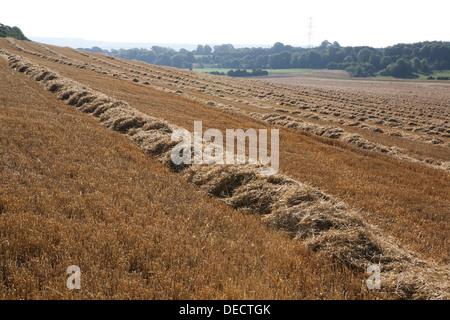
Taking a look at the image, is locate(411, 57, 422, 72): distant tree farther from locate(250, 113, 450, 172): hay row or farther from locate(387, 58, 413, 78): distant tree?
locate(250, 113, 450, 172): hay row

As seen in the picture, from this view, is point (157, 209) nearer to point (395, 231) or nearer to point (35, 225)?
point (35, 225)

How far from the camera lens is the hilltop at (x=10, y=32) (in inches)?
3038

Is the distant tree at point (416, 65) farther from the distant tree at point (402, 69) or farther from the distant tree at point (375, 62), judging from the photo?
the distant tree at point (375, 62)

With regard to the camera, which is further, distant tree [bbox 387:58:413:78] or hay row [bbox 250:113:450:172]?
distant tree [bbox 387:58:413:78]

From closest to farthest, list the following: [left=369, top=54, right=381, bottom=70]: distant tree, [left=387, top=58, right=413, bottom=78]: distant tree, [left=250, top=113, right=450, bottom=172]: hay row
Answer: [left=250, top=113, right=450, bottom=172]: hay row < [left=387, top=58, right=413, bottom=78]: distant tree < [left=369, top=54, right=381, bottom=70]: distant tree

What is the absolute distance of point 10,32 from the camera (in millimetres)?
81375

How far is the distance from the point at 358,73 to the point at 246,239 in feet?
597

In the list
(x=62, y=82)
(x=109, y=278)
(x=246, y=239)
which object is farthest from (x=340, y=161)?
(x=62, y=82)

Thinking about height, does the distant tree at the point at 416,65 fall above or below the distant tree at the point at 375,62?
below

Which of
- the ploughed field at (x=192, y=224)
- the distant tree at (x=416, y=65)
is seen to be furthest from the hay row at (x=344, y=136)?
the distant tree at (x=416, y=65)

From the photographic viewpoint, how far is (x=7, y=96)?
597 inches

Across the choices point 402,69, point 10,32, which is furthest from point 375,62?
point 10,32

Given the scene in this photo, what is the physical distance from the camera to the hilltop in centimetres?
7716

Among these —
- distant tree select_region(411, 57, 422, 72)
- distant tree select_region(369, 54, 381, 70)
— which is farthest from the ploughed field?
distant tree select_region(369, 54, 381, 70)
